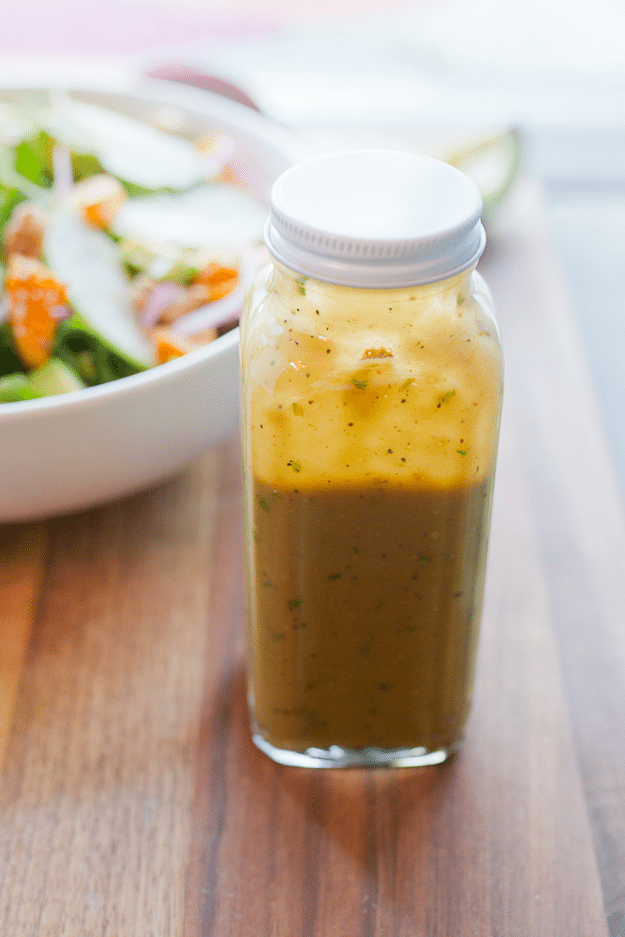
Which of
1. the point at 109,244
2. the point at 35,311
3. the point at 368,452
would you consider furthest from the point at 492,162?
the point at 368,452

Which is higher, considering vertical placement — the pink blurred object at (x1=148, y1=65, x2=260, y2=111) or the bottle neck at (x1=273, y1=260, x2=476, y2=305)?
the bottle neck at (x1=273, y1=260, x2=476, y2=305)

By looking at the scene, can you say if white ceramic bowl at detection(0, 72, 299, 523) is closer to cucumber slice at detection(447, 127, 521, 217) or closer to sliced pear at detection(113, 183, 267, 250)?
sliced pear at detection(113, 183, 267, 250)

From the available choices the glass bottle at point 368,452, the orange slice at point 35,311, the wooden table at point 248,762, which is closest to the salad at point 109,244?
the orange slice at point 35,311

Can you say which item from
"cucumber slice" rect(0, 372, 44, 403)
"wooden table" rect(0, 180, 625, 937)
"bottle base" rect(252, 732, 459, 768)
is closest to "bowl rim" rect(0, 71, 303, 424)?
"cucumber slice" rect(0, 372, 44, 403)

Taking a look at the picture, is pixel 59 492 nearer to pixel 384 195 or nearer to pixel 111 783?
pixel 111 783

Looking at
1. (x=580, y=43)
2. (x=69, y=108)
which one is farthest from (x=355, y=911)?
(x=580, y=43)

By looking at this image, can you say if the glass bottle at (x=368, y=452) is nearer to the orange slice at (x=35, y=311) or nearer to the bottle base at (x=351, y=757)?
the bottle base at (x=351, y=757)
